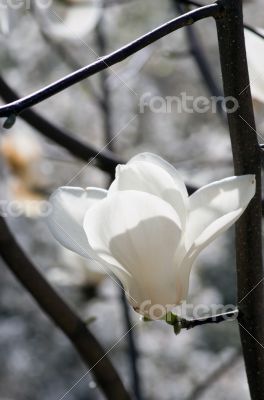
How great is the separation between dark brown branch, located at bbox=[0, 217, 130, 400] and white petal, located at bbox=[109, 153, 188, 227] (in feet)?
0.60

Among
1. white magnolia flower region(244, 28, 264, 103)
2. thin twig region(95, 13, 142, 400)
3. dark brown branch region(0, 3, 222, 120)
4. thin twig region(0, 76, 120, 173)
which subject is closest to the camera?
dark brown branch region(0, 3, 222, 120)

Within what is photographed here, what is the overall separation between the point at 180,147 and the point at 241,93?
1.57m

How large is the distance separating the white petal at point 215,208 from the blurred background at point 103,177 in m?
0.88

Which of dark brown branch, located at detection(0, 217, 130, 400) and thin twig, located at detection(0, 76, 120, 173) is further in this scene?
thin twig, located at detection(0, 76, 120, 173)

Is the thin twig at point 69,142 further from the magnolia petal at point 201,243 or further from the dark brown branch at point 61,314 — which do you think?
the magnolia petal at point 201,243

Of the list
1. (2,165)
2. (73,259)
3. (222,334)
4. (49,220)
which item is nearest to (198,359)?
(222,334)

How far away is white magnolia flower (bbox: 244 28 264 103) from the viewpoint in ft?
1.80

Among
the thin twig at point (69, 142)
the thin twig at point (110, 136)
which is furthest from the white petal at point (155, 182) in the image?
the thin twig at point (110, 136)

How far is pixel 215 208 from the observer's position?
17.3 inches

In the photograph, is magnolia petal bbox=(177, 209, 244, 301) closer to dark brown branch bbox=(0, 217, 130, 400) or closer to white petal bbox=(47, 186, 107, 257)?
white petal bbox=(47, 186, 107, 257)

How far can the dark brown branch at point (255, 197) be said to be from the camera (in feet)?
1.41

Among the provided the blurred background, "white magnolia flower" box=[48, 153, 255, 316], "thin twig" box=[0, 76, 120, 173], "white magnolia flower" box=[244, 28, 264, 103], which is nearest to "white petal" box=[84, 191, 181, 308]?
"white magnolia flower" box=[48, 153, 255, 316]

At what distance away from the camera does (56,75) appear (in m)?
2.15

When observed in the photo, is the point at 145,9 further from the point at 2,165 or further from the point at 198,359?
the point at 198,359
